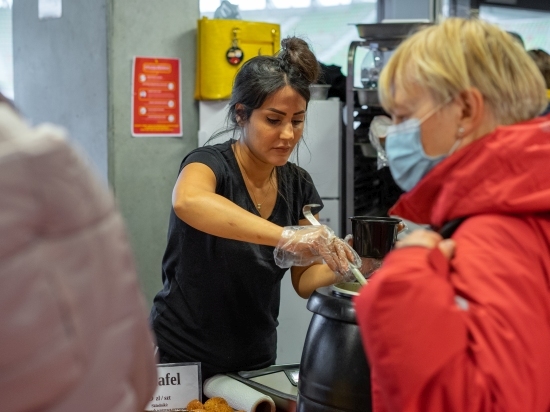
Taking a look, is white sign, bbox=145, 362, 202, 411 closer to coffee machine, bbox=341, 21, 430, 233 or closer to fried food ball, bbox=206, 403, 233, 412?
fried food ball, bbox=206, 403, 233, 412

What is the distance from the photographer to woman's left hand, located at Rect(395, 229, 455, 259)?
98 centimetres

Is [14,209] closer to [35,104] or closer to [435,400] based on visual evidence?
[435,400]

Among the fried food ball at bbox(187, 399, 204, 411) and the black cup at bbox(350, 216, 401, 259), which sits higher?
the black cup at bbox(350, 216, 401, 259)

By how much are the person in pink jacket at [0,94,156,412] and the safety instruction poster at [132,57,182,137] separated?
296 centimetres

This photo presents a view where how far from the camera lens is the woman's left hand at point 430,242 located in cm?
98

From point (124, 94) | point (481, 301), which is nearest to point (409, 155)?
point (481, 301)

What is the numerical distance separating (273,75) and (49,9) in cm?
219

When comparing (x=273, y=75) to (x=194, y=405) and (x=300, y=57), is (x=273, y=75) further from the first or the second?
(x=194, y=405)

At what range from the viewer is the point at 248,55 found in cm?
375

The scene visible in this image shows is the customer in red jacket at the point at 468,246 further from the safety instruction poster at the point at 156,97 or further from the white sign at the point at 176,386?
the safety instruction poster at the point at 156,97

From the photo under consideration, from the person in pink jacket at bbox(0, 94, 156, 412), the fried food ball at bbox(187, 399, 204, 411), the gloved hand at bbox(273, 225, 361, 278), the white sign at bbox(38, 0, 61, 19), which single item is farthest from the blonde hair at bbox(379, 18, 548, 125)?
the white sign at bbox(38, 0, 61, 19)

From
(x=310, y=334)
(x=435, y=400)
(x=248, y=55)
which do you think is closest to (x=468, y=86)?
(x=435, y=400)

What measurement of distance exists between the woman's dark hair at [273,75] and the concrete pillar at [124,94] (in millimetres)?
1509

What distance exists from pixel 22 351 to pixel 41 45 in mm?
3597
